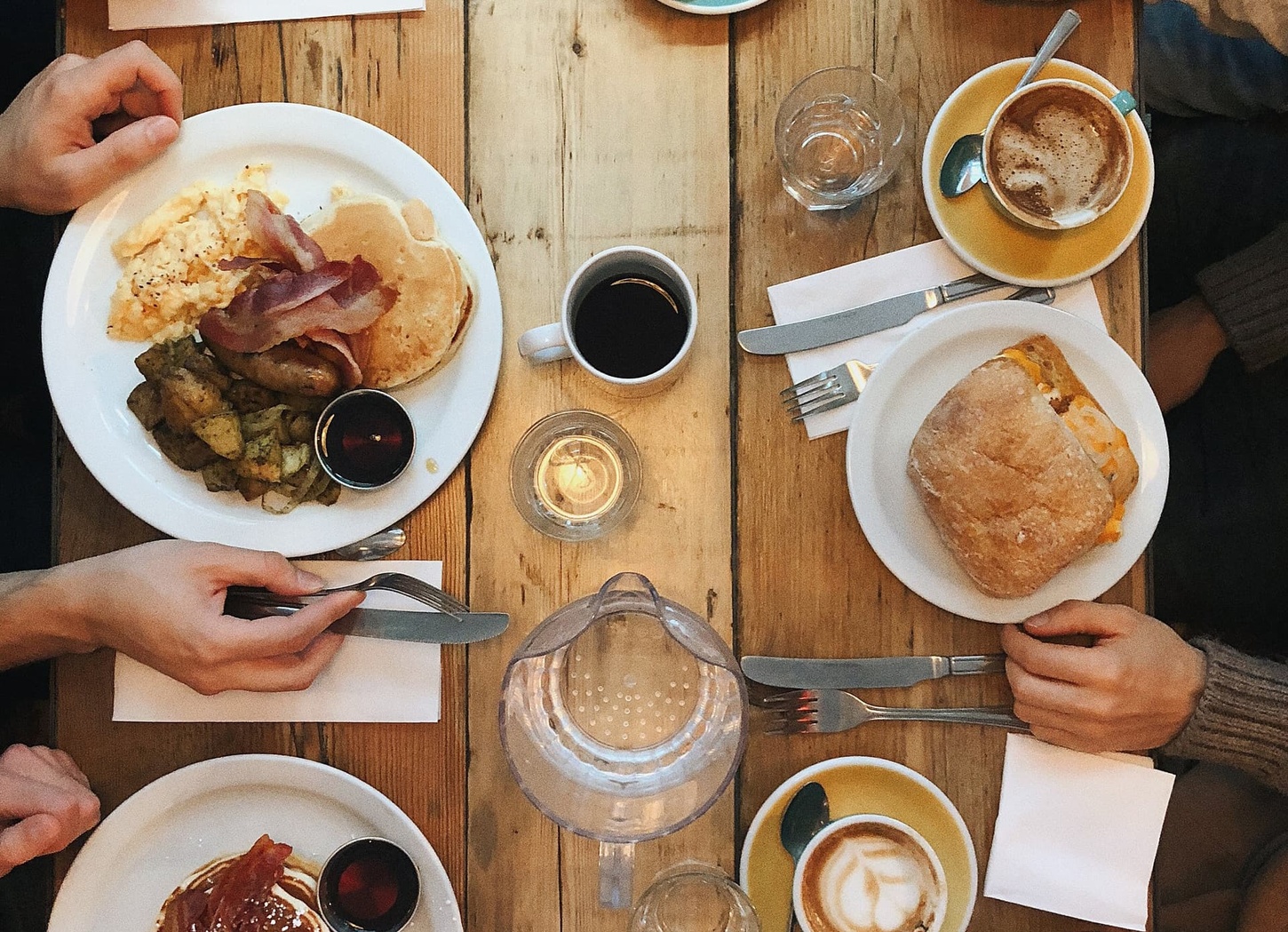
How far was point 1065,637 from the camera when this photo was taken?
1424 millimetres

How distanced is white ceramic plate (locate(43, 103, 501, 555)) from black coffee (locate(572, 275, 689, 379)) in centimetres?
15

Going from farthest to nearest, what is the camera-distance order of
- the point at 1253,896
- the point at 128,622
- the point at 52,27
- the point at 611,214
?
the point at 52,27, the point at 1253,896, the point at 611,214, the point at 128,622

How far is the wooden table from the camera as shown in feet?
4.68

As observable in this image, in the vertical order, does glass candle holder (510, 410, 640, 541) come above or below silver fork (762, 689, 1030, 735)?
→ above

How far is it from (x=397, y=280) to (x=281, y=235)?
18 cm

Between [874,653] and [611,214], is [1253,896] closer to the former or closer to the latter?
[874,653]

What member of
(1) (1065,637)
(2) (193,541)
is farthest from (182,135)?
(1) (1065,637)

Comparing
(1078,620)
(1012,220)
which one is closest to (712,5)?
(1012,220)

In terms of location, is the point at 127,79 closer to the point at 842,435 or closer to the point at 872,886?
the point at 842,435

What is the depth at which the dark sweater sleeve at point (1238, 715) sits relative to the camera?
4.55 ft

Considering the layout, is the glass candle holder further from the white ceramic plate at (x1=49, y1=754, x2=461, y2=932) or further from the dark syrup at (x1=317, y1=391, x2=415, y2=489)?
the white ceramic plate at (x1=49, y1=754, x2=461, y2=932)

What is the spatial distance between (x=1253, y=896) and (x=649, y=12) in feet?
6.03

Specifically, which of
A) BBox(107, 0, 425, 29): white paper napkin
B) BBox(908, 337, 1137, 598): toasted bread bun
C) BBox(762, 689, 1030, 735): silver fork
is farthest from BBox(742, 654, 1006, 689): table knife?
BBox(107, 0, 425, 29): white paper napkin

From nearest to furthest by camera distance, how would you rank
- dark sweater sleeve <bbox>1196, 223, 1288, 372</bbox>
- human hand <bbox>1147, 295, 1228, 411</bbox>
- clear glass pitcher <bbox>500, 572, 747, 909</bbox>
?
clear glass pitcher <bbox>500, 572, 747, 909</bbox> → dark sweater sleeve <bbox>1196, 223, 1288, 372</bbox> → human hand <bbox>1147, 295, 1228, 411</bbox>
